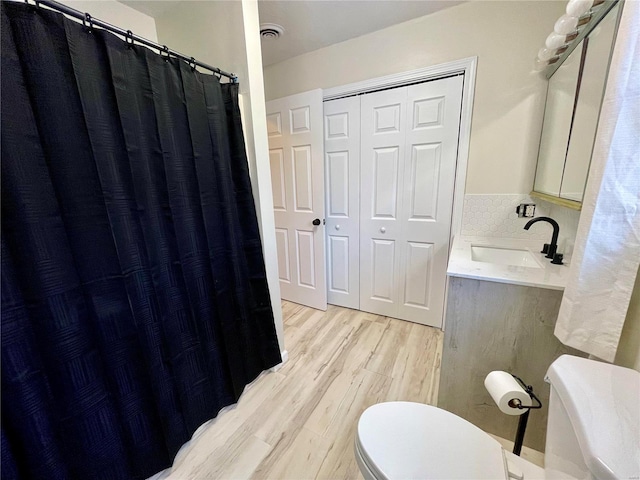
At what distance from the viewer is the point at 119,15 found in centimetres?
150

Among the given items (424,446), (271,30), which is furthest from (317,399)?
(271,30)

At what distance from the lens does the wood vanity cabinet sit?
3.37 ft

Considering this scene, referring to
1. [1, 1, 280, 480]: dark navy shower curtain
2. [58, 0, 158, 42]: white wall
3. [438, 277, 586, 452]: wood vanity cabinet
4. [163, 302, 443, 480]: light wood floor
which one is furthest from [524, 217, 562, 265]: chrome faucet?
[58, 0, 158, 42]: white wall

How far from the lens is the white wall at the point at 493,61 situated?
1.47 meters

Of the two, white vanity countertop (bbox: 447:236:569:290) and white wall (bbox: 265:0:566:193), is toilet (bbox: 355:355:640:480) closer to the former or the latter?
white vanity countertop (bbox: 447:236:569:290)

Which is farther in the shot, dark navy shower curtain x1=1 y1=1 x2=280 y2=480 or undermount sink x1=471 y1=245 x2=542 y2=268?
undermount sink x1=471 y1=245 x2=542 y2=268

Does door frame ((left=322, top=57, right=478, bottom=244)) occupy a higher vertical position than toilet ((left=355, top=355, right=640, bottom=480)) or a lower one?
higher

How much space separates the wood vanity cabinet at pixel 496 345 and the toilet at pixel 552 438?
424 mm

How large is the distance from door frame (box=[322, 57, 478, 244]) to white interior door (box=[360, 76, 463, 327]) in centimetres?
3

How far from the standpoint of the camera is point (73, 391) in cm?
85

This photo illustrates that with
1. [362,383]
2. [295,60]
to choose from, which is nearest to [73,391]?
[362,383]

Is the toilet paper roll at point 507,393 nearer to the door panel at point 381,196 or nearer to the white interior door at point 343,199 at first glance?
the door panel at point 381,196

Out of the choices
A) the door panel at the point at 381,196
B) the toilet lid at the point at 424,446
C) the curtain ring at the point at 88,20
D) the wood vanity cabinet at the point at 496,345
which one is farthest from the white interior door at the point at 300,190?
the toilet lid at the point at 424,446

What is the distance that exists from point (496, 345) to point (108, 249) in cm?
163
